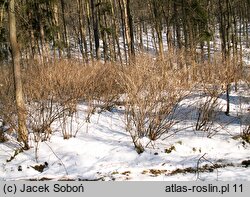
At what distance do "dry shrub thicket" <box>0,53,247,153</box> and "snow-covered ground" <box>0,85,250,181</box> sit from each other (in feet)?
0.81

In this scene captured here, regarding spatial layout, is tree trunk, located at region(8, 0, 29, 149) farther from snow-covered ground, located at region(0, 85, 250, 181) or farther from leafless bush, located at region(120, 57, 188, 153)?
leafless bush, located at region(120, 57, 188, 153)

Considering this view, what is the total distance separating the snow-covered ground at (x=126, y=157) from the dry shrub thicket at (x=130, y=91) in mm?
247

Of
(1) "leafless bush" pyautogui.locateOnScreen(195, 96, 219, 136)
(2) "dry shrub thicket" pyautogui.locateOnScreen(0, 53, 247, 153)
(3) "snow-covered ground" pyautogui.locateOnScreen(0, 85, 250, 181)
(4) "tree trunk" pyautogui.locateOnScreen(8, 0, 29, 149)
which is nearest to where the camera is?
(3) "snow-covered ground" pyautogui.locateOnScreen(0, 85, 250, 181)

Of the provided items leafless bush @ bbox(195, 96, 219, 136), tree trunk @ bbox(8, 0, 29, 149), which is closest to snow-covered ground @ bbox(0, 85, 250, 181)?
leafless bush @ bbox(195, 96, 219, 136)

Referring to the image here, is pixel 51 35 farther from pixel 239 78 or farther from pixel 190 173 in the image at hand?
pixel 190 173

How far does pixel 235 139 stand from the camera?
736 cm

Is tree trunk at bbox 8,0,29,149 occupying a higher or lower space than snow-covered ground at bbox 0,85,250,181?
higher

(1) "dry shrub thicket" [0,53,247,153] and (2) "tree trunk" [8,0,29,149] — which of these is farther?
(1) "dry shrub thicket" [0,53,247,153]

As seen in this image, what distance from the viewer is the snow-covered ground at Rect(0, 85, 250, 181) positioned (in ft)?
19.1

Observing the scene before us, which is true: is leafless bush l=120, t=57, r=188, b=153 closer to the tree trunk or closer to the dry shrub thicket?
the dry shrub thicket

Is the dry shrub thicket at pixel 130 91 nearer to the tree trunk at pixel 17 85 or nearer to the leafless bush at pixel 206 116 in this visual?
the leafless bush at pixel 206 116

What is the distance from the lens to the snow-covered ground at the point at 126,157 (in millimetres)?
5828

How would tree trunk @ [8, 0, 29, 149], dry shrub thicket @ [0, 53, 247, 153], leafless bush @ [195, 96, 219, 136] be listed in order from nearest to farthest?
tree trunk @ [8, 0, 29, 149]
dry shrub thicket @ [0, 53, 247, 153]
leafless bush @ [195, 96, 219, 136]

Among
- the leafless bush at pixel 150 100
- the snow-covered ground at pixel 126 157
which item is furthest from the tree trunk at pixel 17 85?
the leafless bush at pixel 150 100
